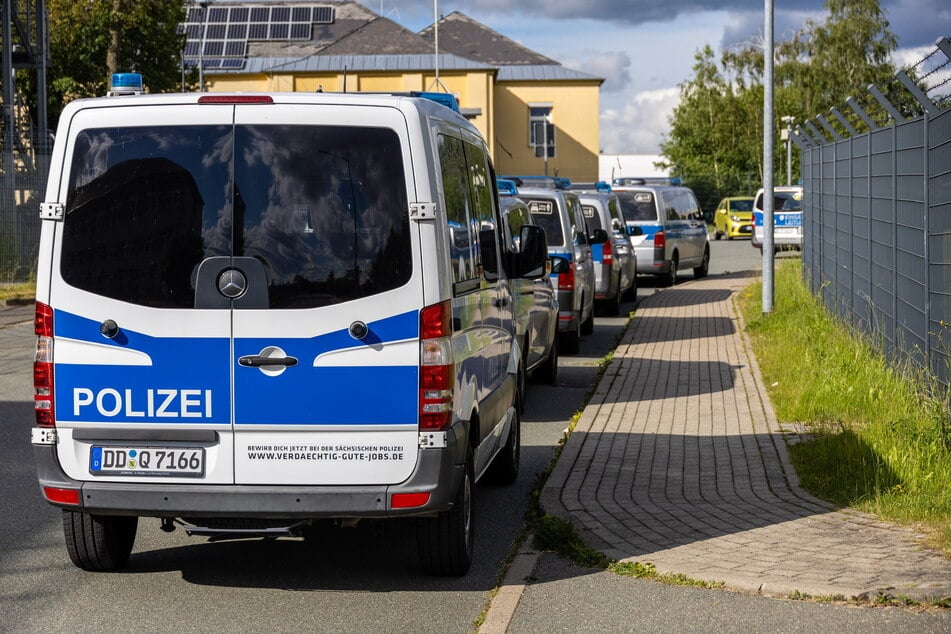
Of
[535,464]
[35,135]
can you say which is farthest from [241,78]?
[535,464]

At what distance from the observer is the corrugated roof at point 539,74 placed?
66688 mm

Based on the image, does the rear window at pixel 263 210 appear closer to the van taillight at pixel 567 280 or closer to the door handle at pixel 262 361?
the door handle at pixel 262 361

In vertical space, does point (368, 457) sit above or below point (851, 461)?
above

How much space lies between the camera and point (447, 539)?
6320mm

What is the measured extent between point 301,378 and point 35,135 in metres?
24.7

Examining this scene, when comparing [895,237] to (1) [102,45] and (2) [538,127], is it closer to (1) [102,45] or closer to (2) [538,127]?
(1) [102,45]

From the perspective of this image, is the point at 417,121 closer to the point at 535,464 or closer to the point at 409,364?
the point at 409,364

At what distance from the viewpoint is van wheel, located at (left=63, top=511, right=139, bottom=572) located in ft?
21.0

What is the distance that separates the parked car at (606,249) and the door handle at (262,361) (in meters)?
13.8

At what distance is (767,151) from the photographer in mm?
19438

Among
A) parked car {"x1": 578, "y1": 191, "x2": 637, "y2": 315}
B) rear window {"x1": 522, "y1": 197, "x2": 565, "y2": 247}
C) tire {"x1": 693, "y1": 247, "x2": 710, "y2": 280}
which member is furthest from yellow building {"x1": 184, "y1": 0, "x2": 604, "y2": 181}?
rear window {"x1": 522, "y1": 197, "x2": 565, "y2": 247}

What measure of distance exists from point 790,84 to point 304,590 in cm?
7695

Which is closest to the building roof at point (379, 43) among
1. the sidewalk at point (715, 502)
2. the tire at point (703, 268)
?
the tire at point (703, 268)

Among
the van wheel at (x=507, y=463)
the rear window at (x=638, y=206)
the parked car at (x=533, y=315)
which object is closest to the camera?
the van wheel at (x=507, y=463)
